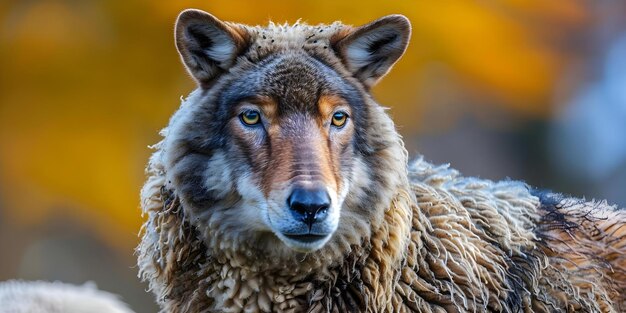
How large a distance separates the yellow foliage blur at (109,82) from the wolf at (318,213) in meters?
11.2

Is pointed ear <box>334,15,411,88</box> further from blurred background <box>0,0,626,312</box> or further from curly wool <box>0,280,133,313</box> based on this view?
blurred background <box>0,0,626,312</box>

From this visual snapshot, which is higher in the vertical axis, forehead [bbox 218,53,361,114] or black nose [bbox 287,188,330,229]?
forehead [bbox 218,53,361,114]

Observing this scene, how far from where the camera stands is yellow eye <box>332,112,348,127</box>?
5102mm

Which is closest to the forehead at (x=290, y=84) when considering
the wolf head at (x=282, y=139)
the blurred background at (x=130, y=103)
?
the wolf head at (x=282, y=139)

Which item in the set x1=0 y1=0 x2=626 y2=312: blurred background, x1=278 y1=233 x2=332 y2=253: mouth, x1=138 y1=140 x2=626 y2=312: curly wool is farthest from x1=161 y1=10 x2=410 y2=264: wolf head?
x1=0 y1=0 x2=626 y2=312: blurred background

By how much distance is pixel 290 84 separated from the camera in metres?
5.04

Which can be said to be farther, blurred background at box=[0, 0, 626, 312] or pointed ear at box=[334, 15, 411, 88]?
blurred background at box=[0, 0, 626, 312]

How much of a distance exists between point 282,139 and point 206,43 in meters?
0.82

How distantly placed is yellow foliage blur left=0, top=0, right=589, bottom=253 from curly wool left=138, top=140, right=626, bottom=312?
10976 mm

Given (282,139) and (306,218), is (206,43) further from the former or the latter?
(306,218)

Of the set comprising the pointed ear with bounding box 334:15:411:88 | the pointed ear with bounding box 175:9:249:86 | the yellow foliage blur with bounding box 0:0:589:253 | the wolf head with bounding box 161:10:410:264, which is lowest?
the wolf head with bounding box 161:10:410:264

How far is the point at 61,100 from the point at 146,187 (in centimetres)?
1256

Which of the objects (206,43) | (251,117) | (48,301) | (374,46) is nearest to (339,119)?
(251,117)

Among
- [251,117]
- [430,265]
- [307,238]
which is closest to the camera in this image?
[307,238]
